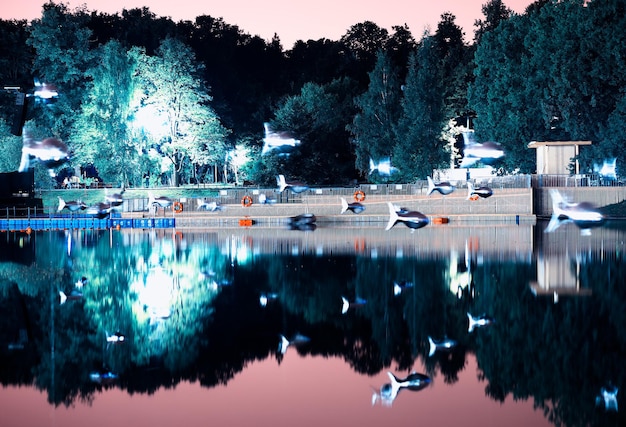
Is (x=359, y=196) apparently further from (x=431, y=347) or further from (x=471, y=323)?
(x=431, y=347)

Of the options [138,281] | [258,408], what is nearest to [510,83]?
[138,281]

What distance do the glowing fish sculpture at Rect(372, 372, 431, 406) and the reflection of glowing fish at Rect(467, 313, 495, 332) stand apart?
14.6 ft

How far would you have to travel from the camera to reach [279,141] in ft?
228

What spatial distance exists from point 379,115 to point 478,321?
56.9m

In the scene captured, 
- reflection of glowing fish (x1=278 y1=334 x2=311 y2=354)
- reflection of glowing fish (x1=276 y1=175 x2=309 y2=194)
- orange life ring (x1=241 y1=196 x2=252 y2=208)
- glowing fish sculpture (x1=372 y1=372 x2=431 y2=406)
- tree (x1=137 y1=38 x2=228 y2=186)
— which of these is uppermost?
tree (x1=137 y1=38 x2=228 y2=186)

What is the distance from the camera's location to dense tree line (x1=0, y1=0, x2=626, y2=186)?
6481 cm

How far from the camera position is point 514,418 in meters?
13.6

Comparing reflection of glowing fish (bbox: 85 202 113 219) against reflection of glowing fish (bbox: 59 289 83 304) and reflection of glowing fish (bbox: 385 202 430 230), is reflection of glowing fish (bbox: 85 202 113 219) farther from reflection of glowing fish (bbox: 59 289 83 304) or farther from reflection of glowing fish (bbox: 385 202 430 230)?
reflection of glowing fish (bbox: 59 289 83 304)

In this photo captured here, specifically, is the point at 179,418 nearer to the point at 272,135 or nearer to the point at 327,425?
the point at 327,425

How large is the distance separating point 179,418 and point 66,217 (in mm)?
54146

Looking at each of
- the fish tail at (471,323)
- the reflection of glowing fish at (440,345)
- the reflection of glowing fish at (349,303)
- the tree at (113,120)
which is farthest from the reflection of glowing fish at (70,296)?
the tree at (113,120)

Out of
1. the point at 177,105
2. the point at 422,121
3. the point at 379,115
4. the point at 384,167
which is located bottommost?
the point at 384,167

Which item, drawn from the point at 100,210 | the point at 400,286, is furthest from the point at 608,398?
the point at 100,210

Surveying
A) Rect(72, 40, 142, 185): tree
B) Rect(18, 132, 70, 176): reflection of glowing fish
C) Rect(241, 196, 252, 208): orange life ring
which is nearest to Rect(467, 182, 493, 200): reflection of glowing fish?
Rect(241, 196, 252, 208): orange life ring
